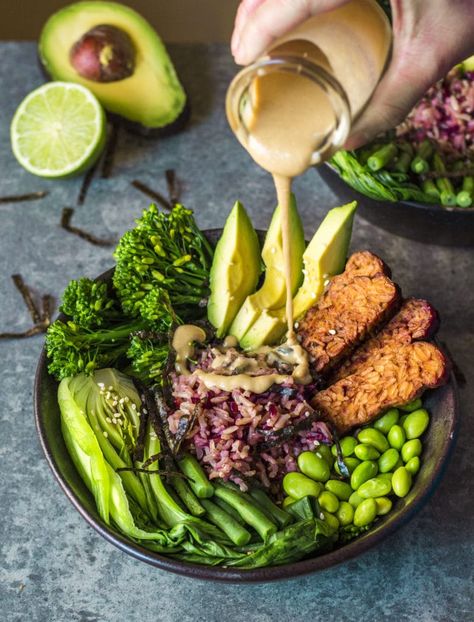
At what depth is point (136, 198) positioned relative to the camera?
3.65m

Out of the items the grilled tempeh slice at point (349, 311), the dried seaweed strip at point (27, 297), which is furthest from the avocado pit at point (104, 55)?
the grilled tempeh slice at point (349, 311)

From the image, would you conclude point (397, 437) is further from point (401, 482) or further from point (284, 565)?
point (284, 565)

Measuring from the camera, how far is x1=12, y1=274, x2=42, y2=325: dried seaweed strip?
329 cm

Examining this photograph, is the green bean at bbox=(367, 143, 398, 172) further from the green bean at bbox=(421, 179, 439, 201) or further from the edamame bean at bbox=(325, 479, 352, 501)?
the edamame bean at bbox=(325, 479, 352, 501)

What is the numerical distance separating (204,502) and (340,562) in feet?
1.51

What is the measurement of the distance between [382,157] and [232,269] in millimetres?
774

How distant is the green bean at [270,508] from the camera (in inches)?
98.8

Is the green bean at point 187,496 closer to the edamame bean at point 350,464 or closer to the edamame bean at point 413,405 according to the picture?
the edamame bean at point 350,464

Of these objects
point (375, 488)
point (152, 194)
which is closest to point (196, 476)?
point (375, 488)

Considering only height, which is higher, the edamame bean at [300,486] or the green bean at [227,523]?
the edamame bean at [300,486]

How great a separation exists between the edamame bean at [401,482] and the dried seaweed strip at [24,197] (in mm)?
1909

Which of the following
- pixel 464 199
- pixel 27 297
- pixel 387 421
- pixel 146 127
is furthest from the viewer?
pixel 146 127

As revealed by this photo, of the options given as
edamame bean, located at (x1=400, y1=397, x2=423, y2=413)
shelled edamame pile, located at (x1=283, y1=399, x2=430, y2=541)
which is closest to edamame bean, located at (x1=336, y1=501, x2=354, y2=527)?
shelled edamame pile, located at (x1=283, y1=399, x2=430, y2=541)

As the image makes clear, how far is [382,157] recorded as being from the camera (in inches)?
127
